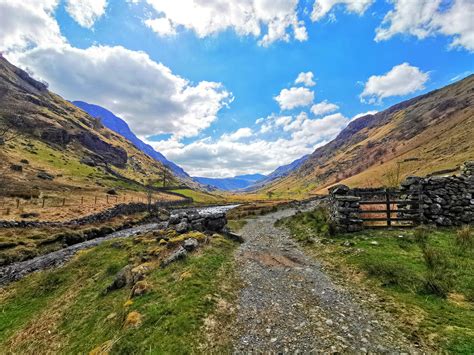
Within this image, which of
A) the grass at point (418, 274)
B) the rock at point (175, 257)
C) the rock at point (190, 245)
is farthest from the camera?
the rock at point (190, 245)

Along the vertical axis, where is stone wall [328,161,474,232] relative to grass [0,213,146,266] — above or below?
above

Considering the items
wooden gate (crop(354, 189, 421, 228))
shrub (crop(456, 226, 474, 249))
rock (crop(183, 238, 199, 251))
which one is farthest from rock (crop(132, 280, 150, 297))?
shrub (crop(456, 226, 474, 249))

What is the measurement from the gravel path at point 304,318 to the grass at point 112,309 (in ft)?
5.09

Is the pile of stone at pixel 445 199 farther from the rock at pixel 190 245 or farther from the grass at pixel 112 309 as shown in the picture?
the rock at pixel 190 245

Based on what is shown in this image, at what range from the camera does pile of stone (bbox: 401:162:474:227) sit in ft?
63.7

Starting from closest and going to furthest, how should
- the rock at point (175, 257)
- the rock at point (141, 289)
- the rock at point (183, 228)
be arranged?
the rock at point (141, 289) < the rock at point (175, 257) < the rock at point (183, 228)

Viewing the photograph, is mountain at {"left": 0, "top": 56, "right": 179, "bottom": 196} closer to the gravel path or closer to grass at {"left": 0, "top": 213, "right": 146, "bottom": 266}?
grass at {"left": 0, "top": 213, "right": 146, "bottom": 266}

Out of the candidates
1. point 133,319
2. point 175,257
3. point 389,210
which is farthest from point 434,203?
point 133,319

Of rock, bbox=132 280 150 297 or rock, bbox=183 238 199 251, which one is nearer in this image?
rock, bbox=132 280 150 297

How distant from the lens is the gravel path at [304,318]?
7.27 m

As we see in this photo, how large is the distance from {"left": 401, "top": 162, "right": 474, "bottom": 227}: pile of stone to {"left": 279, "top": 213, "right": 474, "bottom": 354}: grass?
176 centimetres

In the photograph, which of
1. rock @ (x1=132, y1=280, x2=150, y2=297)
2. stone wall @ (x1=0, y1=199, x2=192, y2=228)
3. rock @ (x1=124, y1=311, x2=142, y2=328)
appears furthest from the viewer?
stone wall @ (x1=0, y1=199, x2=192, y2=228)

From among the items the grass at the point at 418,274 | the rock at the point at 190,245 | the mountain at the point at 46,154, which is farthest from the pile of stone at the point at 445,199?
the mountain at the point at 46,154

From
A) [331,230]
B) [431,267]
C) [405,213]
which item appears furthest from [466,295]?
[405,213]
